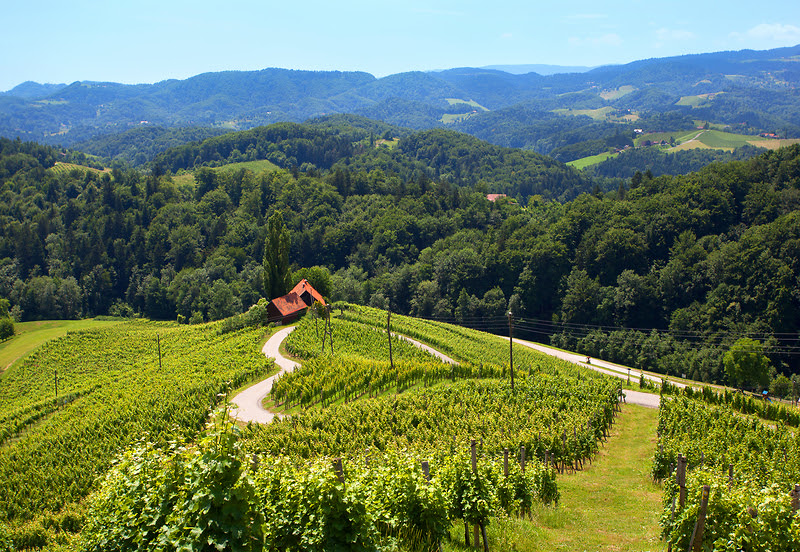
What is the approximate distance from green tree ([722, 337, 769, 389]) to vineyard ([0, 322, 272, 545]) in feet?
151

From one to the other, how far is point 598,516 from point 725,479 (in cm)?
406

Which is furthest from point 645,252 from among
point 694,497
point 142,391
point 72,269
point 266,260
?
point 72,269

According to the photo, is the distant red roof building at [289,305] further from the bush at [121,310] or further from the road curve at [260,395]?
the bush at [121,310]

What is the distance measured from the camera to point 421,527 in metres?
11.4

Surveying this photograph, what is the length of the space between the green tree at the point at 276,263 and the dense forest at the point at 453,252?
7.18 meters

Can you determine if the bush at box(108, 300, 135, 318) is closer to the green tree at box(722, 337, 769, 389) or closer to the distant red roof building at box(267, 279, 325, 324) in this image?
the distant red roof building at box(267, 279, 325, 324)

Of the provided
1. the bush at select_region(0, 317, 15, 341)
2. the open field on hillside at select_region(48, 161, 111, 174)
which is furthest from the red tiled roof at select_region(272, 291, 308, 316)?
the open field on hillside at select_region(48, 161, 111, 174)

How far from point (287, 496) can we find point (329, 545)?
119 centimetres

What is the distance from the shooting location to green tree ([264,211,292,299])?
62156mm

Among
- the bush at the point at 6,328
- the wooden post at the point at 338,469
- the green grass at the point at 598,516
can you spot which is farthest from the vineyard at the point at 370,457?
the bush at the point at 6,328

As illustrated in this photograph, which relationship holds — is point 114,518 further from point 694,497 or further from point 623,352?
point 623,352

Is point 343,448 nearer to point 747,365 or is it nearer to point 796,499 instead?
point 796,499

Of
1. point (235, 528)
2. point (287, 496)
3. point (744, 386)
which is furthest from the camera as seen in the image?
point (744, 386)

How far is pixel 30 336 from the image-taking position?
8819cm
